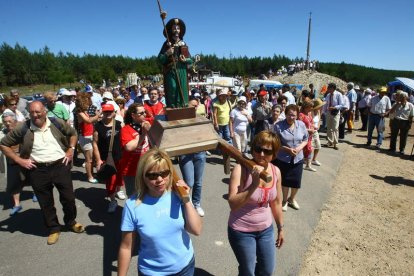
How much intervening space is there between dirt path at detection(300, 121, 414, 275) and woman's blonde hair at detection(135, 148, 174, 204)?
289 cm

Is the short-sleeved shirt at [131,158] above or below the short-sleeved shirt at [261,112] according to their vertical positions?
below

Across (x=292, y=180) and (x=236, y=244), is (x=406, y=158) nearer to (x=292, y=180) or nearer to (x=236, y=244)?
(x=292, y=180)

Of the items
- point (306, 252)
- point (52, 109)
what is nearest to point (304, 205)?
point (306, 252)

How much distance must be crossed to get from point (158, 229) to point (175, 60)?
195cm

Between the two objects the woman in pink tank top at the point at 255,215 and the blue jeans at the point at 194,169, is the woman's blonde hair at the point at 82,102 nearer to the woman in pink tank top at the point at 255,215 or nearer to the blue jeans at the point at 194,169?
the blue jeans at the point at 194,169

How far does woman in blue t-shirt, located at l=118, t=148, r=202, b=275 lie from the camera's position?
1990 millimetres

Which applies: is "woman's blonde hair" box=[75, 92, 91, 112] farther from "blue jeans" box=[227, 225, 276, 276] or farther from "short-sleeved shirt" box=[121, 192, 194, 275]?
"blue jeans" box=[227, 225, 276, 276]

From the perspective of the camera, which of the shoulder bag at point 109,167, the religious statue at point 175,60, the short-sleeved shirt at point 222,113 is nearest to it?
the religious statue at point 175,60

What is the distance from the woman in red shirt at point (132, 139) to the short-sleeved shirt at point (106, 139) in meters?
0.48

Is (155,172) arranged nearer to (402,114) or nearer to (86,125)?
(86,125)

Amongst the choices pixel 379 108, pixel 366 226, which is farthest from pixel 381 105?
pixel 366 226

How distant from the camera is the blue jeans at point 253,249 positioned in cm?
258

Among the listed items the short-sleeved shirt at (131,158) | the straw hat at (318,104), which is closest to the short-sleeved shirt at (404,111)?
the straw hat at (318,104)

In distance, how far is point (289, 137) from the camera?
4559 millimetres
